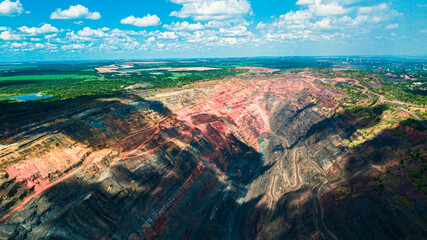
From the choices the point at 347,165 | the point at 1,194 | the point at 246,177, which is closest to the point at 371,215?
the point at 347,165

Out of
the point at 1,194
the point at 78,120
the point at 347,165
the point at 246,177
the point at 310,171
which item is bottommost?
the point at 246,177

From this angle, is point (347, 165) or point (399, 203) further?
point (347, 165)

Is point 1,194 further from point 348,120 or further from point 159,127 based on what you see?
point 348,120

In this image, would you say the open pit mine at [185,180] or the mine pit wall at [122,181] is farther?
the mine pit wall at [122,181]

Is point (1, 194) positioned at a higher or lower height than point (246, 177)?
higher

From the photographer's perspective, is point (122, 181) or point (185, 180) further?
point (185, 180)

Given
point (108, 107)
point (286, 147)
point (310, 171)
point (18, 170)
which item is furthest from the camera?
point (286, 147)

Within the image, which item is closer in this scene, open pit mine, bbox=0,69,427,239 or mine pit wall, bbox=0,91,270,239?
open pit mine, bbox=0,69,427,239

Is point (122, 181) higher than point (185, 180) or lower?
higher
